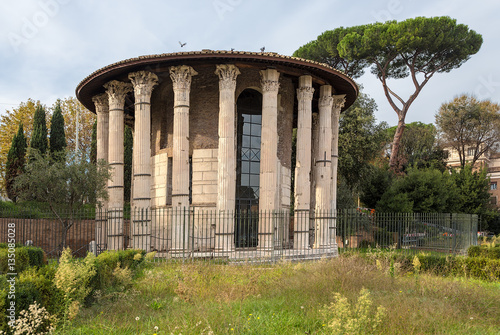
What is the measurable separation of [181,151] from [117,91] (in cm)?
409

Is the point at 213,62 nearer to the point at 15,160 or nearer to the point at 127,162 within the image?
the point at 127,162

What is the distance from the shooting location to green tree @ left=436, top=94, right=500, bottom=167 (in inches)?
1597

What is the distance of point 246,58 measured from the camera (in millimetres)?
15578

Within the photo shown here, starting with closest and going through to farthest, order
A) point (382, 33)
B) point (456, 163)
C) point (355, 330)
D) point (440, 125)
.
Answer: point (355, 330) < point (382, 33) < point (440, 125) < point (456, 163)

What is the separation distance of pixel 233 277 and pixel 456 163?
52020mm

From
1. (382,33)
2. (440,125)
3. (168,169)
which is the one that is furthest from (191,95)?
(440,125)

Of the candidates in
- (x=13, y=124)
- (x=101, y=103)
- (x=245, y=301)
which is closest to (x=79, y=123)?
(x=13, y=124)

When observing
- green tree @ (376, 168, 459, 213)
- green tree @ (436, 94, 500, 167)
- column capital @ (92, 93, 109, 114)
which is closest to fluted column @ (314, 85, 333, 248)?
column capital @ (92, 93, 109, 114)

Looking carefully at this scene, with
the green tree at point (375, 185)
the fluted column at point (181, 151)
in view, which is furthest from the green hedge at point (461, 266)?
the green tree at point (375, 185)

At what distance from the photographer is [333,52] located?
105ft

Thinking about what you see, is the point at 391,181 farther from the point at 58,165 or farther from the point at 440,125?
the point at 58,165

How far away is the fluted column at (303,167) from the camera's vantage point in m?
16.4

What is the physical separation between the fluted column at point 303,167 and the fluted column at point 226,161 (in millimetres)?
2613

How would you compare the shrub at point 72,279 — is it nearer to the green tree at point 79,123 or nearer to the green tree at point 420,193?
the green tree at point 420,193
